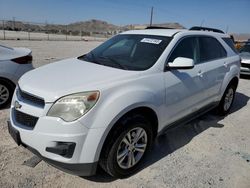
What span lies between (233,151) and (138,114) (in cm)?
193

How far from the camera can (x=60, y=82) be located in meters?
2.95

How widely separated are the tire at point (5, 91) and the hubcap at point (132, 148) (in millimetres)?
3101

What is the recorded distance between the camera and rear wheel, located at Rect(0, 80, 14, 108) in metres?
5.06

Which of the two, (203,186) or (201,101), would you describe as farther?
(201,101)

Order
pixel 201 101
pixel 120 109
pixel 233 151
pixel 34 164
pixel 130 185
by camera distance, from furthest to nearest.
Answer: pixel 201 101
pixel 233 151
pixel 34 164
pixel 130 185
pixel 120 109

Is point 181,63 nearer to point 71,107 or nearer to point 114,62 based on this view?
point 114,62

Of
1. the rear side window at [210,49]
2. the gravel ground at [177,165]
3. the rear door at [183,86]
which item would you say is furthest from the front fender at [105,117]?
the rear side window at [210,49]

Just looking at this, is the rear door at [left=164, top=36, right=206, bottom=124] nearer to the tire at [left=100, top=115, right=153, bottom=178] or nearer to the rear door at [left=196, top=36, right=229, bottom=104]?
the rear door at [left=196, top=36, right=229, bottom=104]

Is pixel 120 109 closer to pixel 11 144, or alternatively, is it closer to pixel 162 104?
pixel 162 104

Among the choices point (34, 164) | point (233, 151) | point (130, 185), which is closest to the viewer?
point (130, 185)

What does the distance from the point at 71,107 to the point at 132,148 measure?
3.23ft

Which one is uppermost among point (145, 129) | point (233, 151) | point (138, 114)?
point (138, 114)

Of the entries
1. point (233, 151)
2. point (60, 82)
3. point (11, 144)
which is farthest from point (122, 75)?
point (233, 151)

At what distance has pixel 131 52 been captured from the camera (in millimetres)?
3904
